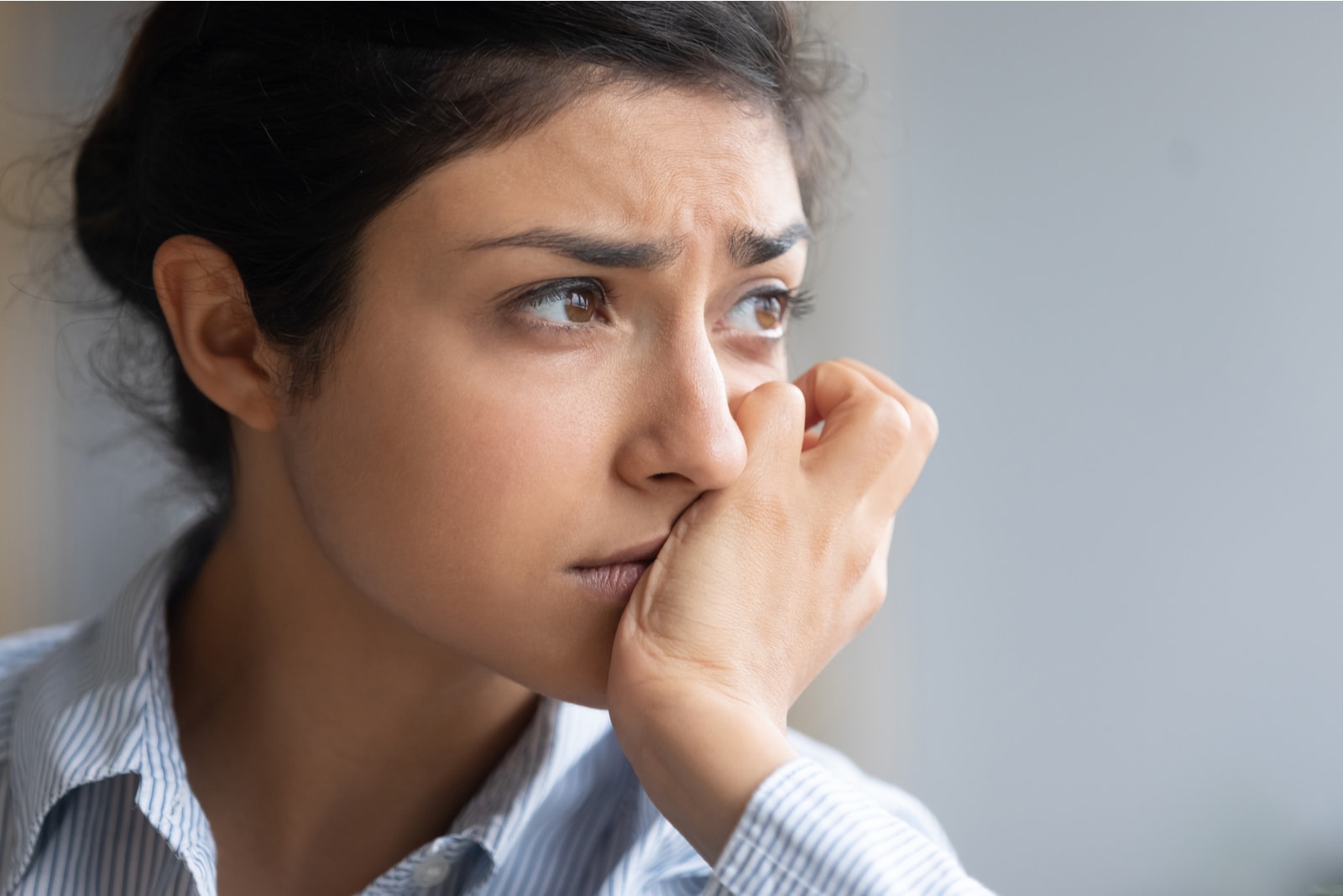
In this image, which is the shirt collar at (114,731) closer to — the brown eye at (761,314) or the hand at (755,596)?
the hand at (755,596)

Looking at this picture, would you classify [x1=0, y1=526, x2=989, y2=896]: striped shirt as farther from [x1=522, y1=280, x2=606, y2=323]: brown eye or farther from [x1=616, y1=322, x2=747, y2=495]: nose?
[x1=522, y1=280, x2=606, y2=323]: brown eye

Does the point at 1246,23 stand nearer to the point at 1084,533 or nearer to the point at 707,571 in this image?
the point at 1084,533

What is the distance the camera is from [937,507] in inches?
69.4

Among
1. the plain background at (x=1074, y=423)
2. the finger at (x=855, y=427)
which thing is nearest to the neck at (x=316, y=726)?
the finger at (x=855, y=427)

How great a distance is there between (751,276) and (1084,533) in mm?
762

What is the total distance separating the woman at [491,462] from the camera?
1016mm

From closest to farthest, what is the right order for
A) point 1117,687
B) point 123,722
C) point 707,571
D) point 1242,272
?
point 707,571 < point 123,722 < point 1242,272 < point 1117,687

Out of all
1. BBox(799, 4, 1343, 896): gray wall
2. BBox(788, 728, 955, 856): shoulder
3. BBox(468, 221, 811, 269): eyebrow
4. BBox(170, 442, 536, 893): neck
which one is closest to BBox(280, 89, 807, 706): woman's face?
BBox(468, 221, 811, 269): eyebrow

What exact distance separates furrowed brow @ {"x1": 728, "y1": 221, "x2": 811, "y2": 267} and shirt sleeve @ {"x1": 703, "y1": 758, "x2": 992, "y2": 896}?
49 cm

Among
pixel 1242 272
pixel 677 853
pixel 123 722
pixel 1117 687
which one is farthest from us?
pixel 1117 687

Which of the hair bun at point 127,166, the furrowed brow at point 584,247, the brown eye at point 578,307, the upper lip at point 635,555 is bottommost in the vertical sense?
the upper lip at point 635,555

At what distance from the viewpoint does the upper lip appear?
1.07 meters

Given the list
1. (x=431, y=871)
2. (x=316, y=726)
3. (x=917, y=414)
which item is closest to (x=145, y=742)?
(x=316, y=726)

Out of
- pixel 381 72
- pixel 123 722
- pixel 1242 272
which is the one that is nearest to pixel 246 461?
pixel 123 722
